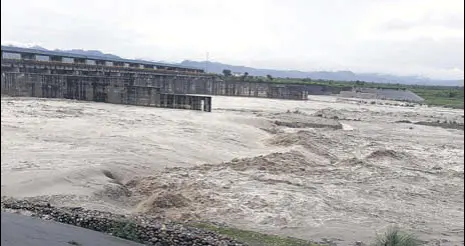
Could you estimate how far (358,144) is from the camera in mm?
27234

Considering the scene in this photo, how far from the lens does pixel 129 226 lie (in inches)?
343

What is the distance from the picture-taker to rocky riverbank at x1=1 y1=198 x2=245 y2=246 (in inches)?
332

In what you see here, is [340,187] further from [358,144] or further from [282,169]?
[358,144]

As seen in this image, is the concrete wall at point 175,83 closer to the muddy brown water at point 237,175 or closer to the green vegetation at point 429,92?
the green vegetation at point 429,92

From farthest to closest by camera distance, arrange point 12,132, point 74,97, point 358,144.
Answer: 1. point 74,97
2. point 358,144
3. point 12,132

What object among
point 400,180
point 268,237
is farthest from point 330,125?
point 268,237

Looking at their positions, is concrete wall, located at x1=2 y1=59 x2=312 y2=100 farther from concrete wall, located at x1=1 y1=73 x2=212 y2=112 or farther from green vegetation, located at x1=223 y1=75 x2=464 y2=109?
green vegetation, located at x1=223 y1=75 x2=464 y2=109

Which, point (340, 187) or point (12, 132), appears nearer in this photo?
point (340, 187)

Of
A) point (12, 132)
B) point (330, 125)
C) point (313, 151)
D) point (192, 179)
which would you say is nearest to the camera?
point (192, 179)

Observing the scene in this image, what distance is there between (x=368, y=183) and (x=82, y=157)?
9640mm

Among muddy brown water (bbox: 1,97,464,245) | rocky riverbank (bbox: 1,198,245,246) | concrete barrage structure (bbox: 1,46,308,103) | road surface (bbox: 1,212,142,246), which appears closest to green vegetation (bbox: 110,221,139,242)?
rocky riverbank (bbox: 1,198,245,246)

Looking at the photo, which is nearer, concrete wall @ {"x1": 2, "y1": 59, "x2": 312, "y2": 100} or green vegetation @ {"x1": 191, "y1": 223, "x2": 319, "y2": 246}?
green vegetation @ {"x1": 191, "y1": 223, "x2": 319, "y2": 246}

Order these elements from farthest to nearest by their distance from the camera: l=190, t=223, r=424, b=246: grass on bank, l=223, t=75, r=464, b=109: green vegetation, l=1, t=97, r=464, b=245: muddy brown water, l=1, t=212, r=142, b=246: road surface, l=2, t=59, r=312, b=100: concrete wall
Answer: l=223, t=75, r=464, b=109: green vegetation < l=2, t=59, r=312, b=100: concrete wall < l=1, t=97, r=464, b=245: muddy brown water < l=190, t=223, r=424, b=246: grass on bank < l=1, t=212, r=142, b=246: road surface

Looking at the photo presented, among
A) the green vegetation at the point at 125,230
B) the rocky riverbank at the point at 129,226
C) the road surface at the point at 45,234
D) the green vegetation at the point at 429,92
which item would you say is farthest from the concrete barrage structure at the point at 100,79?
the road surface at the point at 45,234
